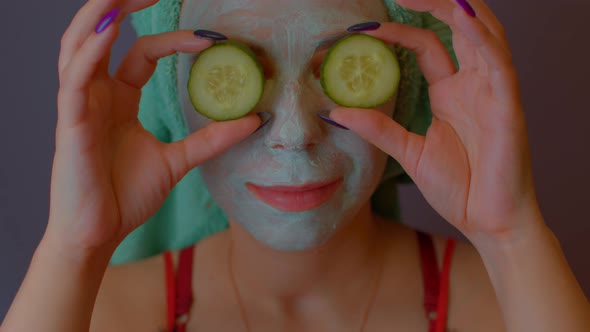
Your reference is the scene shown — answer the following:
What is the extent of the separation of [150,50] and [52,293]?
16.4 inches

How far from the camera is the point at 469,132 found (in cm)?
128

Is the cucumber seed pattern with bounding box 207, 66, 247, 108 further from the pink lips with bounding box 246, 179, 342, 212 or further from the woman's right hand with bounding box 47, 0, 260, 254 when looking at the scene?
the pink lips with bounding box 246, 179, 342, 212

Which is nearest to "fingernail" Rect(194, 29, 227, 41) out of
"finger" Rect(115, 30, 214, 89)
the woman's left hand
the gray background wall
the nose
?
"finger" Rect(115, 30, 214, 89)

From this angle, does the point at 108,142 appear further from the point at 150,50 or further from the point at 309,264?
the point at 309,264

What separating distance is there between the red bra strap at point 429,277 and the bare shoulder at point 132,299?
1.69 feet

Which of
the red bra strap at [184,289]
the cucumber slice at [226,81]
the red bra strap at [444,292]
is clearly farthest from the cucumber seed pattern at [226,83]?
the red bra strap at [444,292]

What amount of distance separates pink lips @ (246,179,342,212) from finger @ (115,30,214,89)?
255 mm

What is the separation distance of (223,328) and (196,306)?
7cm

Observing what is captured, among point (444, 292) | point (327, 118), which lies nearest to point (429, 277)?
point (444, 292)

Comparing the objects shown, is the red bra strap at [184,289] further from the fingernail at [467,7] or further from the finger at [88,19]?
the fingernail at [467,7]

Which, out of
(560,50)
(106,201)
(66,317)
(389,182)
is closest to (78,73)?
(106,201)

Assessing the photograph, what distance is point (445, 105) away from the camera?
1.32 m

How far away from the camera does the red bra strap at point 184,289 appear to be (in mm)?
1583

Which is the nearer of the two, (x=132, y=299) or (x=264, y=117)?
(x=264, y=117)
